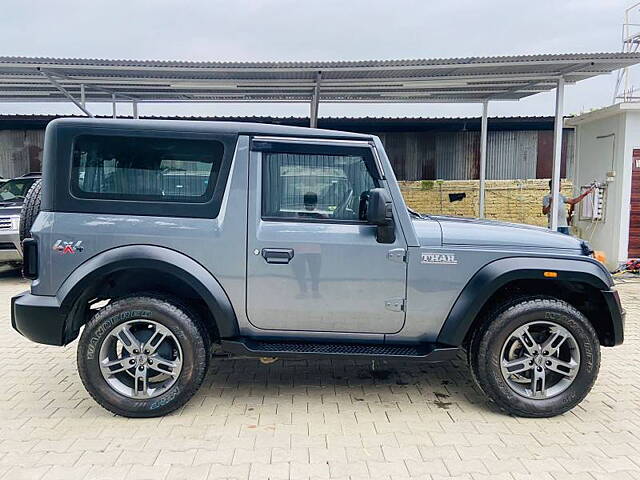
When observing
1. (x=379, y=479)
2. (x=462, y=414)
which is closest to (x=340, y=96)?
(x=462, y=414)

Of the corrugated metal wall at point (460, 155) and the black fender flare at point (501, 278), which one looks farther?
the corrugated metal wall at point (460, 155)

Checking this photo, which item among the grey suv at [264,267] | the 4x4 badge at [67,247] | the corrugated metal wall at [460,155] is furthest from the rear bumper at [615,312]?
the corrugated metal wall at [460,155]

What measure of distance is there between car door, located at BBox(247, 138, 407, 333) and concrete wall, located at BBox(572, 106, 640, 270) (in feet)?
25.3

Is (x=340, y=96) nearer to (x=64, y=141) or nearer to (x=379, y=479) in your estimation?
(x=64, y=141)

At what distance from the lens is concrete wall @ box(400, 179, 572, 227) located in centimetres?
1312

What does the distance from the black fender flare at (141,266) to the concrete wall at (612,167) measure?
28.6 feet

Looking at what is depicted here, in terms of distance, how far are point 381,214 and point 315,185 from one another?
579 mm

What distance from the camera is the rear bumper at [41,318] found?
333cm

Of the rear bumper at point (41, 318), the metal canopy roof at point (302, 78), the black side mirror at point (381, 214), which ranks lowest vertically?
the rear bumper at point (41, 318)

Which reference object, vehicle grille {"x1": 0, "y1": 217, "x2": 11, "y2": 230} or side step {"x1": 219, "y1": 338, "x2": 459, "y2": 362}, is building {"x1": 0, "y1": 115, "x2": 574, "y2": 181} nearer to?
vehicle grille {"x1": 0, "y1": 217, "x2": 11, "y2": 230}

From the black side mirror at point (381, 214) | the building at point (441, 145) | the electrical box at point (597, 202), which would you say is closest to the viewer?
the black side mirror at point (381, 214)

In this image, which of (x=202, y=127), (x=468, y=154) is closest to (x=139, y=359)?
(x=202, y=127)

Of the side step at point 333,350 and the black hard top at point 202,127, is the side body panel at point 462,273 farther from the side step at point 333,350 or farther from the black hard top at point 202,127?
the black hard top at point 202,127

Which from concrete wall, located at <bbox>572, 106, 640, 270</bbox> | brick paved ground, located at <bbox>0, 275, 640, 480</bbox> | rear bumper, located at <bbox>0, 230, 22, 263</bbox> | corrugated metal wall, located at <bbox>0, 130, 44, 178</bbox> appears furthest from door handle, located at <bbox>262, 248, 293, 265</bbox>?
corrugated metal wall, located at <bbox>0, 130, 44, 178</bbox>
